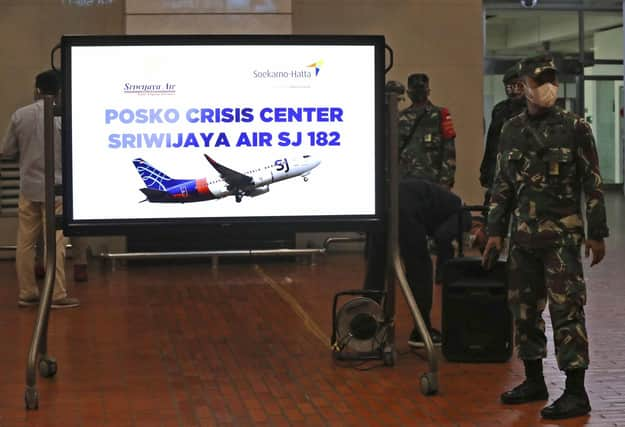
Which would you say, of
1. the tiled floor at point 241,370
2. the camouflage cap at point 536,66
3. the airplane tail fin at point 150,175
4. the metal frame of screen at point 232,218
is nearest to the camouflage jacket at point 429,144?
the tiled floor at point 241,370

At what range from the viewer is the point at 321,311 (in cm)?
967

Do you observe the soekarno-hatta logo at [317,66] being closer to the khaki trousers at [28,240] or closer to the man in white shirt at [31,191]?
the man in white shirt at [31,191]

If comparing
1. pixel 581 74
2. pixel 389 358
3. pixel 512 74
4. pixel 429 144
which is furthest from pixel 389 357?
pixel 581 74

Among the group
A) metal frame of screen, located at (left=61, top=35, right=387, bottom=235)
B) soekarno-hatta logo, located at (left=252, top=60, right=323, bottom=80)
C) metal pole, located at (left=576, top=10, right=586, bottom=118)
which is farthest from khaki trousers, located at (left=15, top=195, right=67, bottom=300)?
metal pole, located at (left=576, top=10, right=586, bottom=118)

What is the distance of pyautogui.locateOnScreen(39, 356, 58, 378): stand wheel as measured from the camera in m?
7.17

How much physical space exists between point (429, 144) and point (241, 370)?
15.1 feet

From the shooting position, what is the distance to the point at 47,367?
717cm

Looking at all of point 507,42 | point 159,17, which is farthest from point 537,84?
point 507,42

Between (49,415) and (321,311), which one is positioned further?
(321,311)

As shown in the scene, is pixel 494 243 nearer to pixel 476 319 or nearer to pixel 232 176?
pixel 476 319

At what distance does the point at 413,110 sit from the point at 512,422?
222 inches

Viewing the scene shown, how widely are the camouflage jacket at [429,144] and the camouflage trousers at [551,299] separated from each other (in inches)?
197

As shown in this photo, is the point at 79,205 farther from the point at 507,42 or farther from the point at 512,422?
the point at 507,42

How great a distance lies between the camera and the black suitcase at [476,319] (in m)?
7.52
